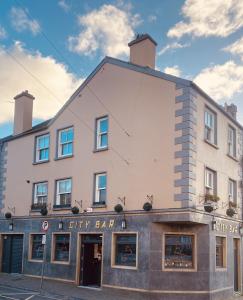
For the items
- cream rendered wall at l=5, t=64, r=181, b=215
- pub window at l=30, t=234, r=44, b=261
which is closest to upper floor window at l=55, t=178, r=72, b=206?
cream rendered wall at l=5, t=64, r=181, b=215

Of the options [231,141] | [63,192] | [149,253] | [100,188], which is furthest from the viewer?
[63,192]

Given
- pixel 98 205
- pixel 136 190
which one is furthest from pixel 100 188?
pixel 136 190

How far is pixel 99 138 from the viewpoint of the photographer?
20859 mm

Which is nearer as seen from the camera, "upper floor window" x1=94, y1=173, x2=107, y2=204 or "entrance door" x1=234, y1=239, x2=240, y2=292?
"upper floor window" x1=94, y1=173, x2=107, y2=204

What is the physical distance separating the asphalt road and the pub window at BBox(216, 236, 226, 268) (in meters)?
7.38

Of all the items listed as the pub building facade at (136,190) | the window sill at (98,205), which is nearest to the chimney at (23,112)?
the pub building facade at (136,190)

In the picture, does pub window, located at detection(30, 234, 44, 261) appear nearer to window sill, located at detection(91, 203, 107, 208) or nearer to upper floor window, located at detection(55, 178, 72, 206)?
upper floor window, located at detection(55, 178, 72, 206)

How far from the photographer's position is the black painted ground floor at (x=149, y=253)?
17.1 m

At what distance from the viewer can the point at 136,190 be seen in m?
18.5

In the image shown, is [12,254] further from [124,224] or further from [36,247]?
[124,224]

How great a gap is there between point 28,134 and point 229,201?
1248cm

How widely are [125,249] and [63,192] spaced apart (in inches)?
211

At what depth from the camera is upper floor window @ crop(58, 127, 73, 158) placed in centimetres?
2234

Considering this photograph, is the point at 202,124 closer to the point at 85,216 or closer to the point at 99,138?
the point at 99,138
